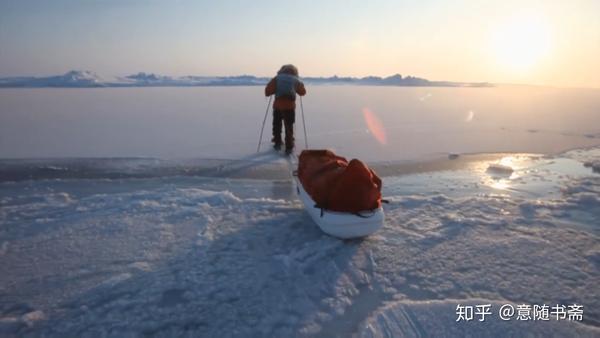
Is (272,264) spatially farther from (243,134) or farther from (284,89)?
(243,134)

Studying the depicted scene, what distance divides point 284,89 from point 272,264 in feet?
15.9

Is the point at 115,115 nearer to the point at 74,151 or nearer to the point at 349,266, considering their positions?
the point at 74,151

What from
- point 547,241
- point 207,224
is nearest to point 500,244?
point 547,241

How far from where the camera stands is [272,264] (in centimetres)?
343

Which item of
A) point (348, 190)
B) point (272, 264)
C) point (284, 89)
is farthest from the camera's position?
point (284, 89)

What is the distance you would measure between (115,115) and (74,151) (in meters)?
→ 6.25

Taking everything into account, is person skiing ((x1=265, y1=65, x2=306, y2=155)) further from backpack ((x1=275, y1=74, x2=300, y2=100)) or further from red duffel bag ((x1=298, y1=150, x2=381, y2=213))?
red duffel bag ((x1=298, y1=150, x2=381, y2=213))

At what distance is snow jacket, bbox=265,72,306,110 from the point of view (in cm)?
760

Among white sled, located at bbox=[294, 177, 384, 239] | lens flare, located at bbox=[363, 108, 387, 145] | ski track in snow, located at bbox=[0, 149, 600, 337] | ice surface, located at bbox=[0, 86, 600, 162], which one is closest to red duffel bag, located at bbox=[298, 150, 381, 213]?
white sled, located at bbox=[294, 177, 384, 239]

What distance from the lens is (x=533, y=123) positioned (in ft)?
43.7

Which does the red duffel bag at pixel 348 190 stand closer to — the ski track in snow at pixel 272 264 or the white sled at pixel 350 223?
the white sled at pixel 350 223

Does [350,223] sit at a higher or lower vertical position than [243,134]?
lower

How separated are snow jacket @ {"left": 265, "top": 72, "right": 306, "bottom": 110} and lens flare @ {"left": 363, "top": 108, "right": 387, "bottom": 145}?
2.70 m

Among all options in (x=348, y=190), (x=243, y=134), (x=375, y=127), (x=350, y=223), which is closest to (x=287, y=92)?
(x=243, y=134)
